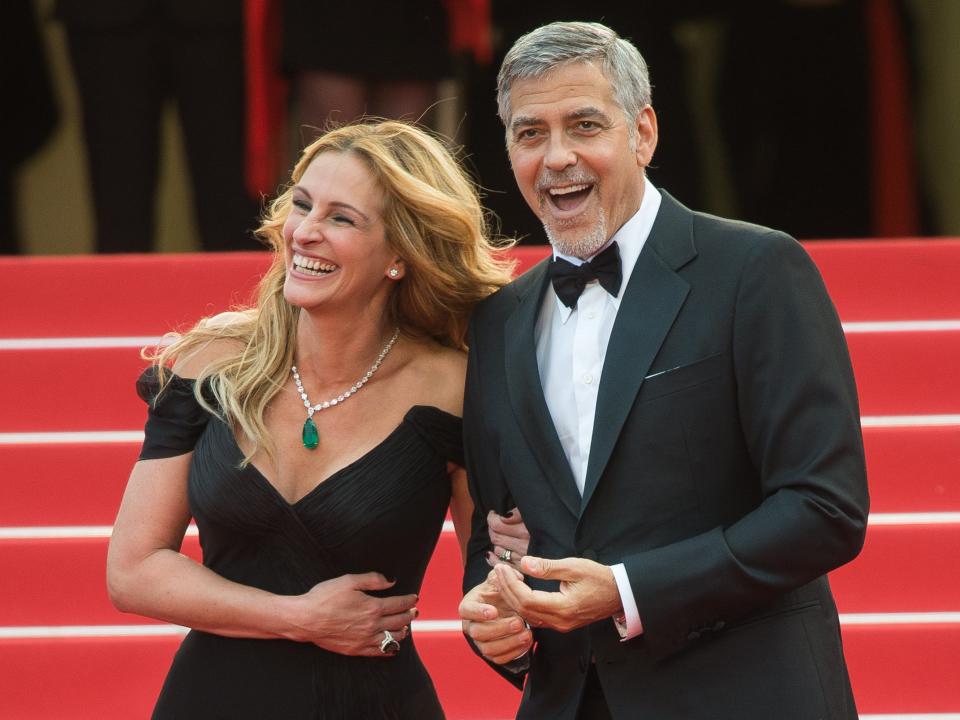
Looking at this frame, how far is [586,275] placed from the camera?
2.41 m

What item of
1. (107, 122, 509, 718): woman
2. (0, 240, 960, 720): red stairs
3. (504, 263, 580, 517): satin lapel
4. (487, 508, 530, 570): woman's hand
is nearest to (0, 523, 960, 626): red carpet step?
(0, 240, 960, 720): red stairs

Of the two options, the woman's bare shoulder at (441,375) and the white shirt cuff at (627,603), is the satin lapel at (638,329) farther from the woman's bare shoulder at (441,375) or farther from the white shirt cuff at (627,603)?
the woman's bare shoulder at (441,375)

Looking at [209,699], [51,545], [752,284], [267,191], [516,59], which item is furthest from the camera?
[267,191]

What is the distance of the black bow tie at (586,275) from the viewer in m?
2.39

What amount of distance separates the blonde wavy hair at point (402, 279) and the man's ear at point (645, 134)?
567 millimetres

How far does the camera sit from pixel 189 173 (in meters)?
7.28

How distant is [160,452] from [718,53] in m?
5.40

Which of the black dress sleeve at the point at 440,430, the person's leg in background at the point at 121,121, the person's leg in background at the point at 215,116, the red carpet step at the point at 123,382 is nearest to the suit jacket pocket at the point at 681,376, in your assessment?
the black dress sleeve at the point at 440,430

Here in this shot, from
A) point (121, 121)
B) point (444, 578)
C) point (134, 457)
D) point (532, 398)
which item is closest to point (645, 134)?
point (532, 398)

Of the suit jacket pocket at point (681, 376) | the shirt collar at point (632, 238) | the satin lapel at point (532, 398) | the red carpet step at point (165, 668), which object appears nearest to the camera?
the suit jacket pocket at point (681, 376)

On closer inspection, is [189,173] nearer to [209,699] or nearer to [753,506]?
[209,699]

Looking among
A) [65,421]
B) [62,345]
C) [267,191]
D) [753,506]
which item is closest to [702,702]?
[753,506]

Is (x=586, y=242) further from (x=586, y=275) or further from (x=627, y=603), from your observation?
(x=627, y=603)

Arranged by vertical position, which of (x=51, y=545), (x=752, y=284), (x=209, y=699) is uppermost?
(x=752, y=284)
